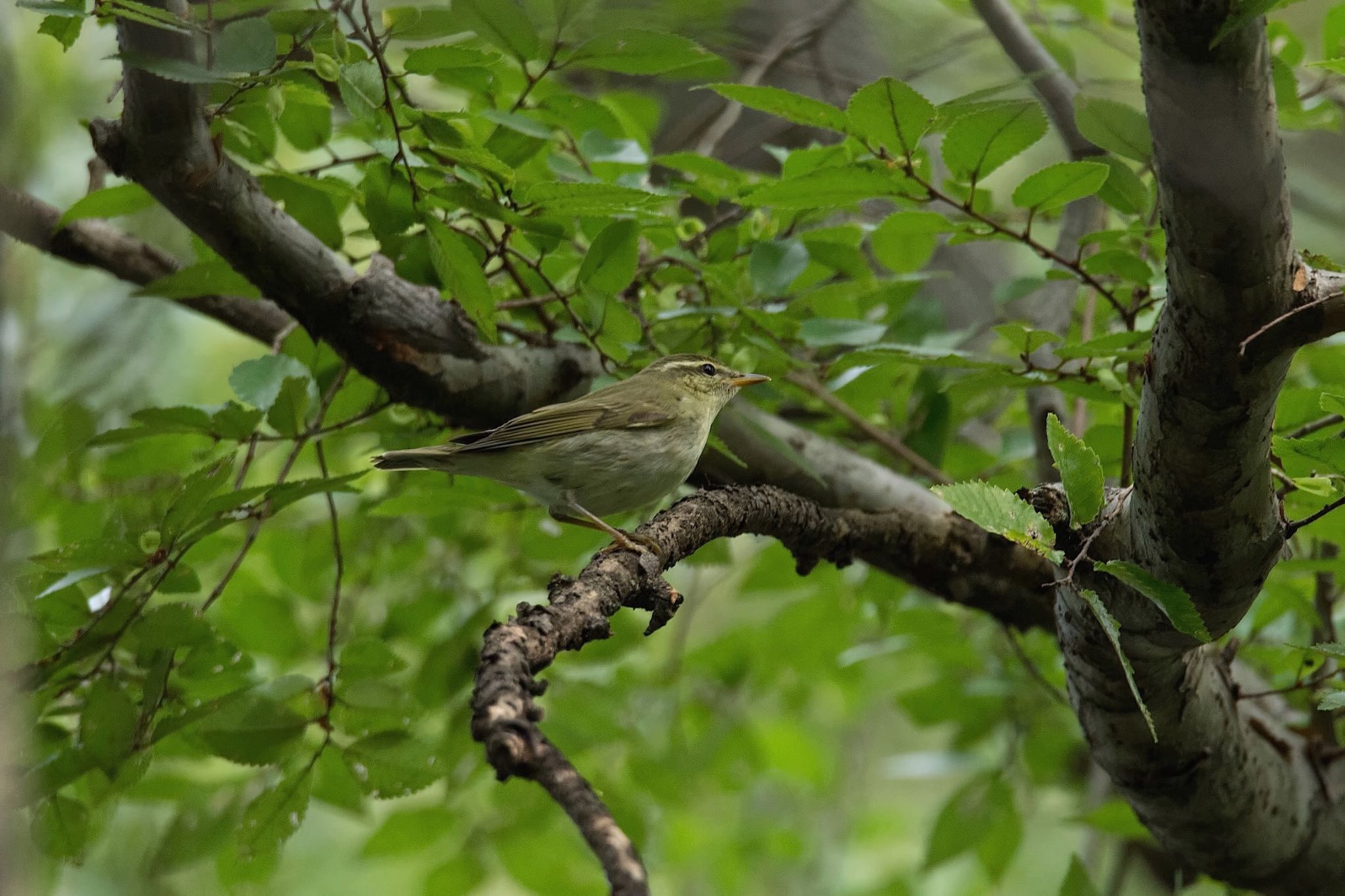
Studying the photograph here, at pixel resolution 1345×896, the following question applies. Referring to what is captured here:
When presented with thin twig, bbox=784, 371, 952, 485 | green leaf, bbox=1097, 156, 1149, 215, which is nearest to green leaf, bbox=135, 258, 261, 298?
thin twig, bbox=784, 371, 952, 485

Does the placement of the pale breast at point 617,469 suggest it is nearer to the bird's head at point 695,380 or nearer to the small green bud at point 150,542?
the bird's head at point 695,380

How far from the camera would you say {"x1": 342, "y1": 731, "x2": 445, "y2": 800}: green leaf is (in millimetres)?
2215

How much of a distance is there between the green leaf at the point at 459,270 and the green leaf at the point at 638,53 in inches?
18.5

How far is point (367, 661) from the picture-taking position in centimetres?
239

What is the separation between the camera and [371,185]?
218 centimetres

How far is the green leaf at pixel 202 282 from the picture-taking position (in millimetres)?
2322

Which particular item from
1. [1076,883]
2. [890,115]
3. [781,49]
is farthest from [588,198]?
[781,49]

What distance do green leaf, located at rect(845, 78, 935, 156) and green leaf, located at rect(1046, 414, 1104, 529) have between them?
70 centimetres

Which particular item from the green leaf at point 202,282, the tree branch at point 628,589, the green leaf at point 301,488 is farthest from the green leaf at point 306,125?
the tree branch at point 628,589

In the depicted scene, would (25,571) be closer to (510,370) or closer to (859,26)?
(510,370)

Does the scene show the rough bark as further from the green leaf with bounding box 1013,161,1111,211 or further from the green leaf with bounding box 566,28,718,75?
the green leaf with bounding box 566,28,718,75

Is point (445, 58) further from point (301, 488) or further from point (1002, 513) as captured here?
point (1002, 513)

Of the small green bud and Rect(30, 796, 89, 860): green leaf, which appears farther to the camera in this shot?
Rect(30, 796, 89, 860): green leaf

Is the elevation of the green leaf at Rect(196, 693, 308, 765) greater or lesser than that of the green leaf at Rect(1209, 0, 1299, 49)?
lesser
